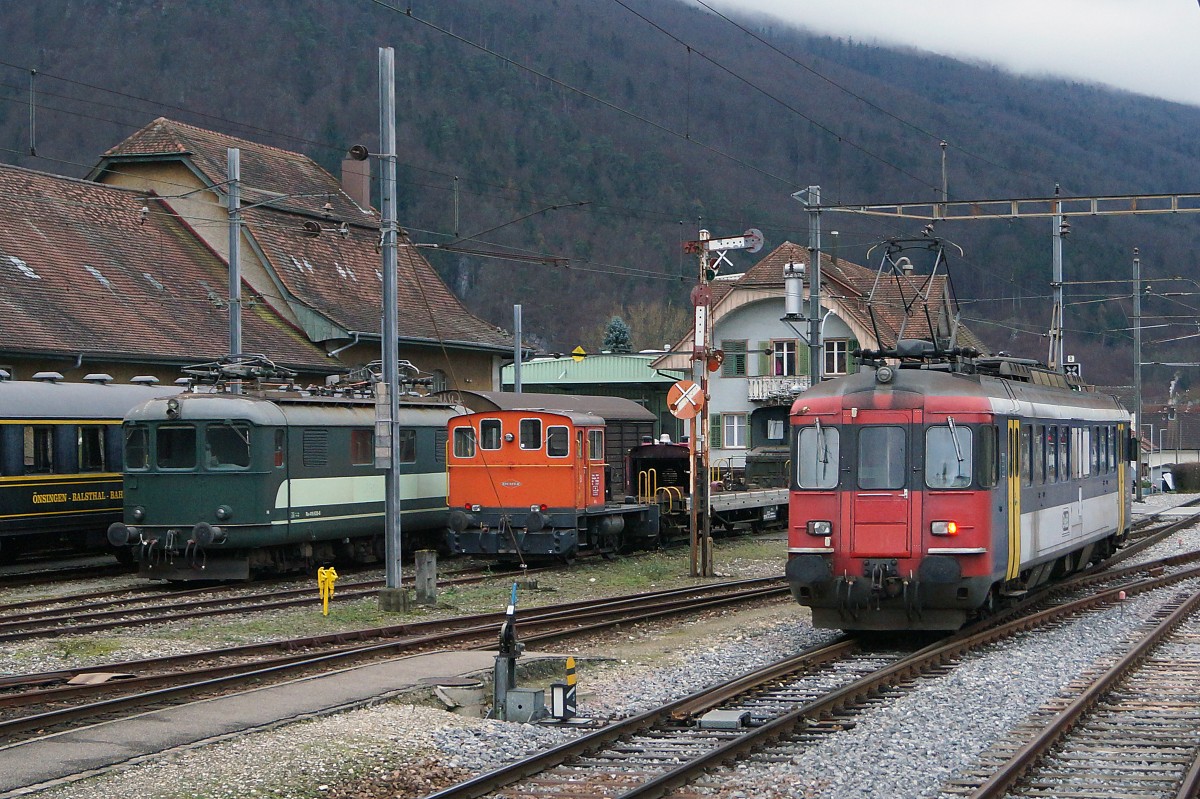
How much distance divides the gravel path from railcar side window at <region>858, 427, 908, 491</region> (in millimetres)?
1900

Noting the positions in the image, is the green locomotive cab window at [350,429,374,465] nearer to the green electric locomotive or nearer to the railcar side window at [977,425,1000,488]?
the green electric locomotive

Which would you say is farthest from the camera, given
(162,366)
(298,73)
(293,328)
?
(298,73)

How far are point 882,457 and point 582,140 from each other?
85491 mm

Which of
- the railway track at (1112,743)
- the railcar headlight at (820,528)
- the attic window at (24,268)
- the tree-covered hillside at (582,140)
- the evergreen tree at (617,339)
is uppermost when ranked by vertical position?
the tree-covered hillside at (582,140)

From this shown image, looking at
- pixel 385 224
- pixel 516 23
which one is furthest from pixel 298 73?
pixel 385 224

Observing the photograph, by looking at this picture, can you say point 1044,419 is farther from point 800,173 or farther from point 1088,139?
point 1088,139

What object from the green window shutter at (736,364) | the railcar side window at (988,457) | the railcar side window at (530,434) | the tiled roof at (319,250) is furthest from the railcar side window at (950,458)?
the green window shutter at (736,364)

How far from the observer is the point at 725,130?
101m

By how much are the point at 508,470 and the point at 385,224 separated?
712 centimetres

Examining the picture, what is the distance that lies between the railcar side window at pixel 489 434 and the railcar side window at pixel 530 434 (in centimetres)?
→ 43

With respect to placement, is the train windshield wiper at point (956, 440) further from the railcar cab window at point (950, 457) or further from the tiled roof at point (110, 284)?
the tiled roof at point (110, 284)

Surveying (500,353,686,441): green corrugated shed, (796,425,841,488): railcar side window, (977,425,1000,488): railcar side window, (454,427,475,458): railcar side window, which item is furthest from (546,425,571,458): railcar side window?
(500,353,686,441): green corrugated shed

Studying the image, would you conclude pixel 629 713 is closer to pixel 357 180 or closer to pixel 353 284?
pixel 353 284

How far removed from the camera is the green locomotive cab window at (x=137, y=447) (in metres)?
21.7
